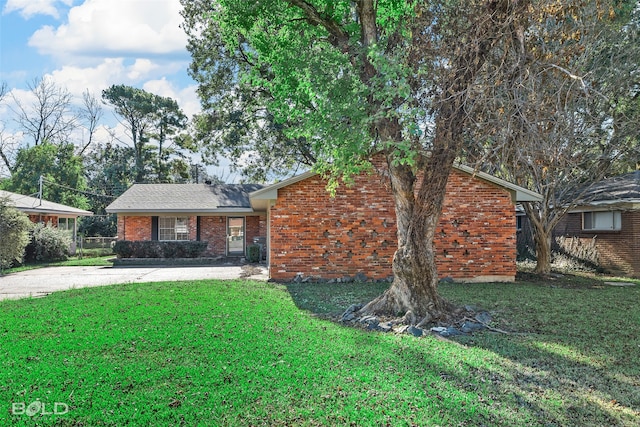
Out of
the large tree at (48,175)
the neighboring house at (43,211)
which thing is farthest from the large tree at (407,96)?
the large tree at (48,175)

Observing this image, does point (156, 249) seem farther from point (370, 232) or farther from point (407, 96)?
point (407, 96)

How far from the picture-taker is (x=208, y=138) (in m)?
23.7

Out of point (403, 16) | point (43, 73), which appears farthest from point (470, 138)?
point (43, 73)

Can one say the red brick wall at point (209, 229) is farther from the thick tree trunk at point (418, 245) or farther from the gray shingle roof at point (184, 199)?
the thick tree trunk at point (418, 245)

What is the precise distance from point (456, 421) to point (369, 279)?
9243 mm

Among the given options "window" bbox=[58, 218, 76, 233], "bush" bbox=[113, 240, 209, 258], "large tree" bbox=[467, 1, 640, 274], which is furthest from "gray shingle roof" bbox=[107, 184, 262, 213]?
"large tree" bbox=[467, 1, 640, 274]

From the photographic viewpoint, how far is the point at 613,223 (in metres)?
15.8

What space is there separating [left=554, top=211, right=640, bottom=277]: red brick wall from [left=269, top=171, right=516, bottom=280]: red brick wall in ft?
16.5

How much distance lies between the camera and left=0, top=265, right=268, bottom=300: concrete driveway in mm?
11766

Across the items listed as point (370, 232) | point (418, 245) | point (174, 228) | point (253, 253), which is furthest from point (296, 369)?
point (174, 228)

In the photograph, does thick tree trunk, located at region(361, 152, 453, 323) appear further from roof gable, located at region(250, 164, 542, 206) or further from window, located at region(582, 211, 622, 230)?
window, located at region(582, 211, 622, 230)

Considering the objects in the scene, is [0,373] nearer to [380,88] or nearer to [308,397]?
[308,397]

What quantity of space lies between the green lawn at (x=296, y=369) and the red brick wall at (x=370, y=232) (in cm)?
427

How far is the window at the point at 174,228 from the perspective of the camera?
21953 mm
